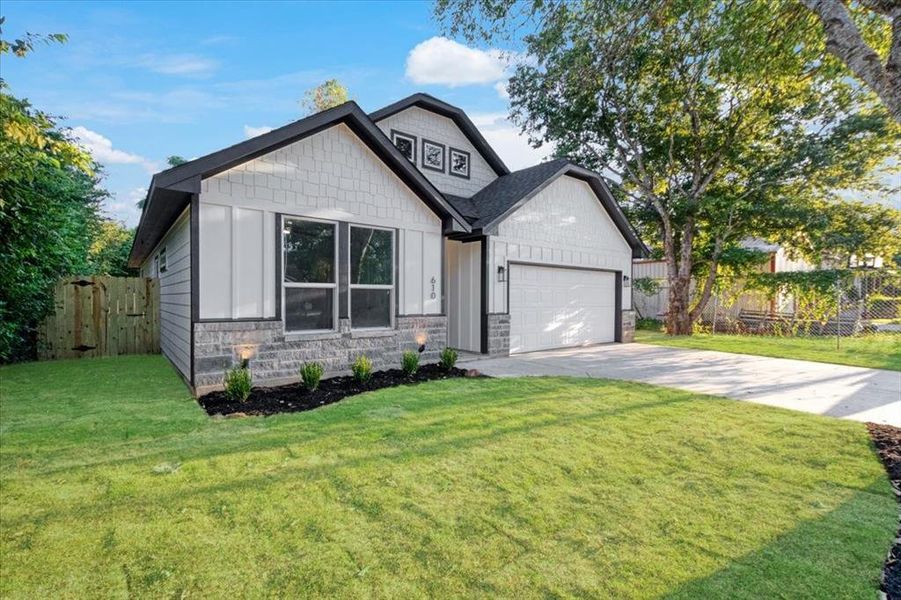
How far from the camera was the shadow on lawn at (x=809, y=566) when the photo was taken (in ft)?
7.17

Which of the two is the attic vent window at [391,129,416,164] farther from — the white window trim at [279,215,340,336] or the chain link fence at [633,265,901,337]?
the chain link fence at [633,265,901,337]

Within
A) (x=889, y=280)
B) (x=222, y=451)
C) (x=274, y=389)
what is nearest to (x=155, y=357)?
(x=274, y=389)

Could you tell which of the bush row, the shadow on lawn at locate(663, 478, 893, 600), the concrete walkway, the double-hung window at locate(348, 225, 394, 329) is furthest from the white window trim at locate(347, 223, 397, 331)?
the shadow on lawn at locate(663, 478, 893, 600)

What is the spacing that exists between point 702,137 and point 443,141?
8780 millimetres

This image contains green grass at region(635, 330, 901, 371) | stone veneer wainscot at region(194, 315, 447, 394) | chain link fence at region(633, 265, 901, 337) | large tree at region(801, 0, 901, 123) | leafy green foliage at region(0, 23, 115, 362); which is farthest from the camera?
chain link fence at region(633, 265, 901, 337)

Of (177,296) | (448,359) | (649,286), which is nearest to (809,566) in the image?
(448,359)

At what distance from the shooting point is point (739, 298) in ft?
52.7

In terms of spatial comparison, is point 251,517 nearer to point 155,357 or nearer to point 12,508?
point 12,508

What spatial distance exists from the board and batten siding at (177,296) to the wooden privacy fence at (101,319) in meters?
0.52

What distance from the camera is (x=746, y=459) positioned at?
3.91 metres

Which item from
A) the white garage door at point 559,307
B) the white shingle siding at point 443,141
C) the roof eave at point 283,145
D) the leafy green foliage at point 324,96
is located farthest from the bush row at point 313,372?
the leafy green foliage at point 324,96

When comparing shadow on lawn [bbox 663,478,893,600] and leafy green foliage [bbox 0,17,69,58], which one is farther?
leafy green foliage [bbox 0,17,69,58]

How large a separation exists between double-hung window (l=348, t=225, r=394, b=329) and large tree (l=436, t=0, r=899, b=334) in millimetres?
4375

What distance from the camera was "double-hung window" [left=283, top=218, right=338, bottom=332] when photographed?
6.96m
